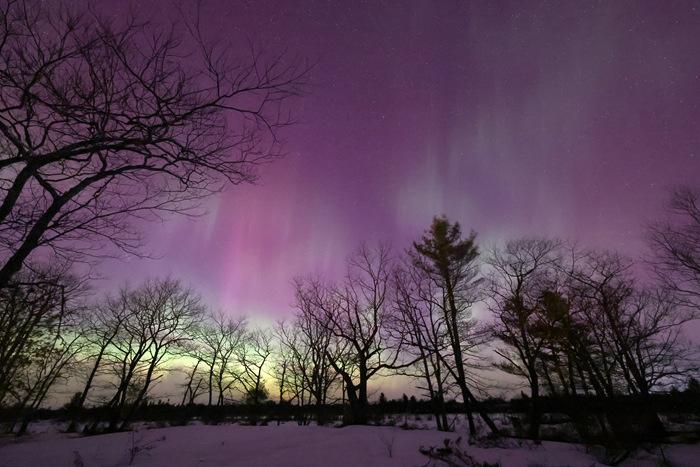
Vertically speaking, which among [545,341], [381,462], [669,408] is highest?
[545,341]

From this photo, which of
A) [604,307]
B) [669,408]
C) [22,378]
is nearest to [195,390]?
[22,378]

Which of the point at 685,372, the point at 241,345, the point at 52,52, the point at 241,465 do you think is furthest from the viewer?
the point at 241,345

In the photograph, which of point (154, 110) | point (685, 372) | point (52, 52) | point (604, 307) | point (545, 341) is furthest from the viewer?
point (604, 307)

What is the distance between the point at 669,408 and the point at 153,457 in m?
31.4

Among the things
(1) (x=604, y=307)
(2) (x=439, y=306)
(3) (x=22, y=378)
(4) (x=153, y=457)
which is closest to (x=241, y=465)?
(4) (x=153, y=457)

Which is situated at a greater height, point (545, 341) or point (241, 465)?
point (545, 341)

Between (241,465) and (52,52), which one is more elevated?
(52,52)

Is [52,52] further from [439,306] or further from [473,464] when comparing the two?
[439,306]

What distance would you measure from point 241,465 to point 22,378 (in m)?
24.6

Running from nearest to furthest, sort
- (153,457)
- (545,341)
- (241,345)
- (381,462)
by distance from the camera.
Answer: (381,462) < (153,457) < (545,341) < (241,345)

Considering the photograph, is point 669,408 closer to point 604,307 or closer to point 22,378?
point 604,307

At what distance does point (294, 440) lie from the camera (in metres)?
9.07

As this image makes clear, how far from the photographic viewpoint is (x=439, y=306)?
15.8 m

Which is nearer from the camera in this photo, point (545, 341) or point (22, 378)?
point (545, 341)
